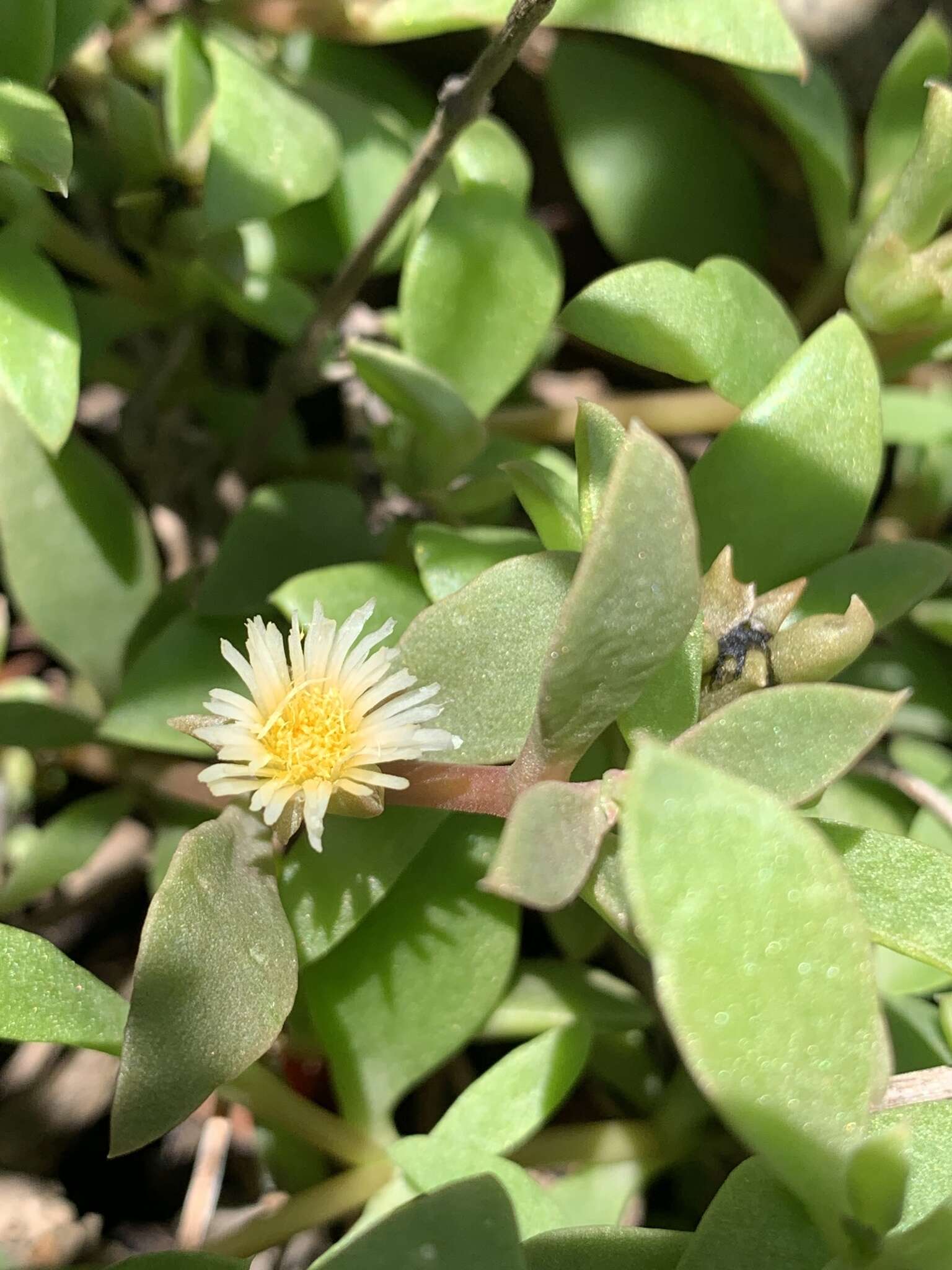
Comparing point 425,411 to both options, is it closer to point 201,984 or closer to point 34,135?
point 34,135

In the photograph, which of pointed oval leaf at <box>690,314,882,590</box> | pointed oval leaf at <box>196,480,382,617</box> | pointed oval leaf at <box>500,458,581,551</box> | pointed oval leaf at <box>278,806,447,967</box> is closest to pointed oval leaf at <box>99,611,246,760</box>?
pointed oval leaf at <box>196,480,382,617</box>

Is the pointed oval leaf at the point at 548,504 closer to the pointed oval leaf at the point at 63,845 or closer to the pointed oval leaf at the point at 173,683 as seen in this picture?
the pointed oval leaf at the point at 173,683

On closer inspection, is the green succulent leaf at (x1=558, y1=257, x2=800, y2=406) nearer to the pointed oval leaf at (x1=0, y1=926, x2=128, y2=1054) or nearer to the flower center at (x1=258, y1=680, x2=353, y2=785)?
the flower center at (x1=258, y1=680, x2=353, y2=785)

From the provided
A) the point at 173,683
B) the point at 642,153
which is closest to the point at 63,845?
the point at 173,683

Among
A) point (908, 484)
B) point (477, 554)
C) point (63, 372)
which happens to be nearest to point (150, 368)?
point (63, 372)

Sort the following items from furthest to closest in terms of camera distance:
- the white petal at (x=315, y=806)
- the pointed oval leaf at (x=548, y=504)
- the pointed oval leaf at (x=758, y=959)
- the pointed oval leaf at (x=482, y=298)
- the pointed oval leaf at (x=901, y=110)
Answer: the pointed oval leaf at (x=901, y=110)
the pointed oval leaf at (x=482, y=298)
the pointed oval leaf at (x=548, y=504)
the white petal at (x=315, y=806)
the pointed oval leaf at (x=758, y=959)

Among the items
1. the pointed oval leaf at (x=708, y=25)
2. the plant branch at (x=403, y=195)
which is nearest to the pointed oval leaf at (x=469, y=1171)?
the plant branch at (x=403, y=195)
